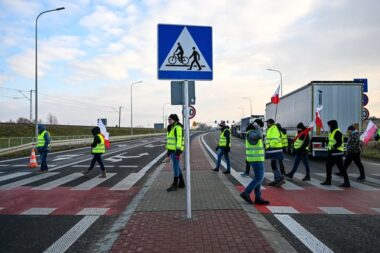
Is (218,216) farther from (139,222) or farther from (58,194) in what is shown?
(58,194)

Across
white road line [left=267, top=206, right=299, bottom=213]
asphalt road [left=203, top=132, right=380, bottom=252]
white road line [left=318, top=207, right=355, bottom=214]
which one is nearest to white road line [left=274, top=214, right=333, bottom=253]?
asphalt road [left=203, top=132, right=380, bottom=252]

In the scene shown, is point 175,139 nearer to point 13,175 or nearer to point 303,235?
point 303,235

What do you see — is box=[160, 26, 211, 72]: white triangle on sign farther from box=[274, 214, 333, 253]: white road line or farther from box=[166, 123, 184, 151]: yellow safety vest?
box=[166, 123, 184, 151]: yellow safety vest

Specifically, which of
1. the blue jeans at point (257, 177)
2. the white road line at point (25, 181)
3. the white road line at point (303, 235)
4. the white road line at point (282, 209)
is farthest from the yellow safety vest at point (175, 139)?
the white road line at point (25, 181)

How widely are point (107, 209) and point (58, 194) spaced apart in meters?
2.31

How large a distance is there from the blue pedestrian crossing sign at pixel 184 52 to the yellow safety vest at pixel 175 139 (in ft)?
10.1

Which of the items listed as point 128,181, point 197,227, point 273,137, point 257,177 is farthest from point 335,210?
point 128,181

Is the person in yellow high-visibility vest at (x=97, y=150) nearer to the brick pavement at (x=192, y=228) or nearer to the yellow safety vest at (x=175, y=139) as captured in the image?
the yellow safety vest at (x=175, y=139)

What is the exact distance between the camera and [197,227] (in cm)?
580

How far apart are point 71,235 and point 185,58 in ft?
10.8

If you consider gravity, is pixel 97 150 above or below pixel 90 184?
above

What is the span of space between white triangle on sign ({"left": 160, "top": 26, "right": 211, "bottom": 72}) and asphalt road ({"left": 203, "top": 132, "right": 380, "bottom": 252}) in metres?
2.93

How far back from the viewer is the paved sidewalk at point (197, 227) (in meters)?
4.91

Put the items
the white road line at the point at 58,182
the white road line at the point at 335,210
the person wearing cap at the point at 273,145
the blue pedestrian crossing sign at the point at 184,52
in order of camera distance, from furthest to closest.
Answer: the person wearing cap at the point at 273,145
the white road line at the point at 58,182
the white road line at the point at 335,210
the blue pedestrian crossing sign at the point at 184,52
